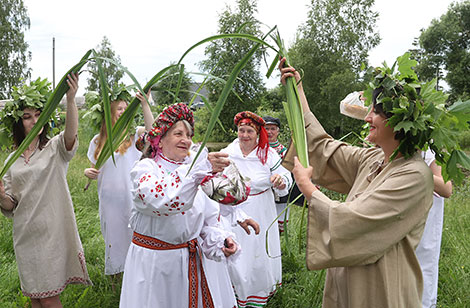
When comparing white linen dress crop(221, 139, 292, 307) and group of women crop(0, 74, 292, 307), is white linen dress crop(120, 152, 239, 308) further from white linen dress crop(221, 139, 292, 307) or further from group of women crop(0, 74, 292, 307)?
white linen dress crop(221, 139, 292, 307)

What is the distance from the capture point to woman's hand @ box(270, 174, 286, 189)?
14.9 ft

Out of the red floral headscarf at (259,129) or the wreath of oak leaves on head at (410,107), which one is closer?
the wreath of oak leaves on head at (410,107)

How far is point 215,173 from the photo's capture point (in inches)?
94.1

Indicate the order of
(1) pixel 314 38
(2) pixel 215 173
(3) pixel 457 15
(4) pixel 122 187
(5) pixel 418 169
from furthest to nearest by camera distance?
(3) pixel 457 15 → (1) pixel 314 38 → (4) pixel 122 187 → (2) pixel 215 173 → (5) pixel 418 169

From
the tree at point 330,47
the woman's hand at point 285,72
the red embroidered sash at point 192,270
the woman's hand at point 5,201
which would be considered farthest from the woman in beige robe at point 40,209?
the tree at point 330,47

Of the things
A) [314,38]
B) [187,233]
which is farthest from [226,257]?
[314,38]

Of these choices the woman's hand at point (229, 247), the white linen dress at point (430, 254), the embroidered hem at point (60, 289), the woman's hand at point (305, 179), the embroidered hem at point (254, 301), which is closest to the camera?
the woman's hand at point (305, 179)

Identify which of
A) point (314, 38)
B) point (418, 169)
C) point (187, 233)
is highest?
point (314, 38)

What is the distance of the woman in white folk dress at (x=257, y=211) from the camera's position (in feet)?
14.0

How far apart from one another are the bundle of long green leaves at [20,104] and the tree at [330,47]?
24473 millimetres

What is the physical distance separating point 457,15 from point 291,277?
37040 mm

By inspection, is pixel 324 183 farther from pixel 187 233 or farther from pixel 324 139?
pixel 187 233

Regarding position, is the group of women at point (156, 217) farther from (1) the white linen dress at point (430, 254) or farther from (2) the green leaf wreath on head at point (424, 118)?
(1) the white linen dress at point (430, 254)

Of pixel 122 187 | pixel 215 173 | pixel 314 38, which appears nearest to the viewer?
pixel 215 173
